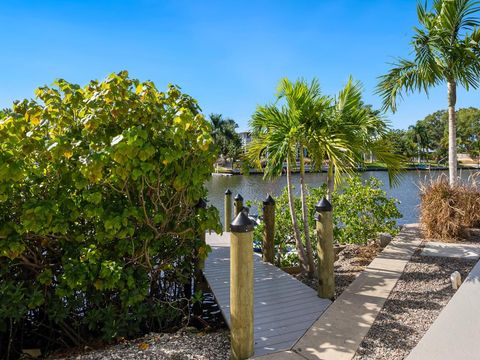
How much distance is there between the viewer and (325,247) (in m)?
3.46

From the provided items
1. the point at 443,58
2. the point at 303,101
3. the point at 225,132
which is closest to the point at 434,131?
the point at 225,132

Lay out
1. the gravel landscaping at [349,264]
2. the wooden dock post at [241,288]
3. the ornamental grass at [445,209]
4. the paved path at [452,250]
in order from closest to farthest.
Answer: the wooden dock post at [241,288]
the gravel landscaping at [349,264]
the paved path at [452,250]
the ornamental grass at [445,209]

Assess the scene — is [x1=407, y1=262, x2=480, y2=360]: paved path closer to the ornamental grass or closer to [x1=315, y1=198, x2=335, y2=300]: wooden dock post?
[x1=315, y1=198, x2=335, y2=300]: wooden dock post

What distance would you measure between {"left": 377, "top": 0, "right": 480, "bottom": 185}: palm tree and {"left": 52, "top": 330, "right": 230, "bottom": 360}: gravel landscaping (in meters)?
5.87

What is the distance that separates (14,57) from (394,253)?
6.90 meters

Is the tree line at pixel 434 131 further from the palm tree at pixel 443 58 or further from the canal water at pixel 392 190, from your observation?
the palm tree at pixel 443 58

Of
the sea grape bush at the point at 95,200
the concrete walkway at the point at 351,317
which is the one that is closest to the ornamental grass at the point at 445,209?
the concrete walkway at the point at 351,317

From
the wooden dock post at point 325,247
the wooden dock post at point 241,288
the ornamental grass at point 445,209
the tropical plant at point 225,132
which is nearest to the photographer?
the wooden dock post at point 241,288

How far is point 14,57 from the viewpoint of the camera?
17.7 feet

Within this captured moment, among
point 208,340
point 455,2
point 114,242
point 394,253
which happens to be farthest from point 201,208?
point 455,2

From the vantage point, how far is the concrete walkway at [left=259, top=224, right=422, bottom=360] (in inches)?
95.0

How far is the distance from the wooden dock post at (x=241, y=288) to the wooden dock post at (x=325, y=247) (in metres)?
1.31

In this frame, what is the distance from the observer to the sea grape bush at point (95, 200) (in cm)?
253

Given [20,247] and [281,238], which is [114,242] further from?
[281,238]
